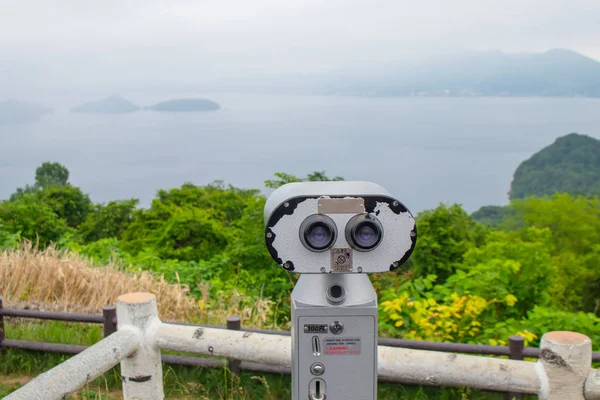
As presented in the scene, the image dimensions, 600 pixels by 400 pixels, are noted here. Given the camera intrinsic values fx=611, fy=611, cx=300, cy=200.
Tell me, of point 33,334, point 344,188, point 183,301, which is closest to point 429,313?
point 183,301

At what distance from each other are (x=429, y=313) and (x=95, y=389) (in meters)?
2.97

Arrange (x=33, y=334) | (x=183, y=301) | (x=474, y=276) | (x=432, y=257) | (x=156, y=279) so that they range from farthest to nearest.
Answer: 1. (x=432, y=257)
2. (x=156, y=279)
3. (x=183, y=301)
4. (x=474, y=276)
5. (x=33, y=334)

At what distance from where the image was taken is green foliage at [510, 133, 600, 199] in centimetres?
3672

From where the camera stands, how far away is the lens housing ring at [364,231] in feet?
7.84

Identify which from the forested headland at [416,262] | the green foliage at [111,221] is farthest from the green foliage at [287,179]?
the green foliage at [111,221]

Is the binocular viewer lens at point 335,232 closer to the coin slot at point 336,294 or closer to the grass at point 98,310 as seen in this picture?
the coin slot at point 336,294

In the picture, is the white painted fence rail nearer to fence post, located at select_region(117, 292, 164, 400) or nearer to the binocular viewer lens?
fence post, located at select_region(117, 292, 164, 400)

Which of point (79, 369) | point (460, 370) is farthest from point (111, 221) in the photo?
point (460, 370)

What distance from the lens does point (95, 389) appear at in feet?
16.5

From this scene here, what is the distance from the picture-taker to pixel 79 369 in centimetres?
339

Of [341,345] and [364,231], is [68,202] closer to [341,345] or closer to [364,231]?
[341,345]

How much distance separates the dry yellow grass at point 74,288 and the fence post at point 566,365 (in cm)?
411

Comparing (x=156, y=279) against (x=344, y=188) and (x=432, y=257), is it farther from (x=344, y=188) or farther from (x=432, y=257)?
(x=344, y=188)

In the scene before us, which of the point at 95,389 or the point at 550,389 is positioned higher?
the point at 550,389
